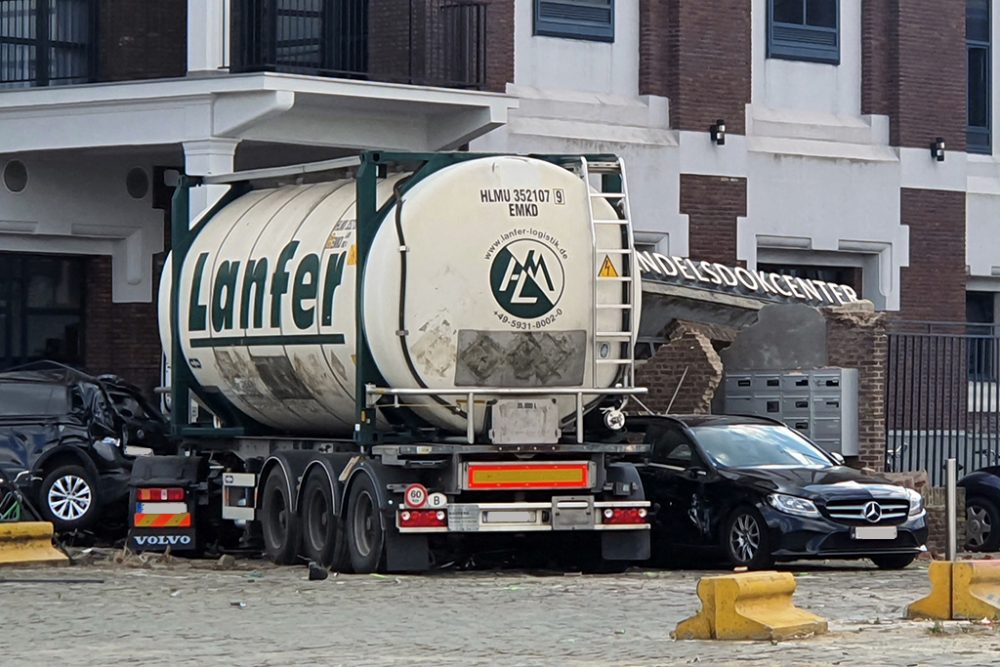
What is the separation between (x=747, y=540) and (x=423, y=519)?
338cm

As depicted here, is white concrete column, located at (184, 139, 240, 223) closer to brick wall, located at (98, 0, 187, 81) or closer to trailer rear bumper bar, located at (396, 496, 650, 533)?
brick wall, located at (98, 0, 187, 81)

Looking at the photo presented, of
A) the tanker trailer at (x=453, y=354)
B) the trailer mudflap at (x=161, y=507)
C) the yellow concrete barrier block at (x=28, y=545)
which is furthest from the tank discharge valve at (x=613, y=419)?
the yellow concrete barrier block at (x=28, y=545)

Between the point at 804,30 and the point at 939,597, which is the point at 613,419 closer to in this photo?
the point at 939,597

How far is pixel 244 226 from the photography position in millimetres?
21938

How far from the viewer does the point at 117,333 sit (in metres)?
28.9

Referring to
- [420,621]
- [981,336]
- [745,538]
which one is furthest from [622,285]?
[981,336]

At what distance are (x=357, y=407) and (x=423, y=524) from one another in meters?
1.20

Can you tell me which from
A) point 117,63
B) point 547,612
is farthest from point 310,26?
point 547,612

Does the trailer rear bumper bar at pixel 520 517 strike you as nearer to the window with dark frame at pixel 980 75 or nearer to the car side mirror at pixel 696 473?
the car side mirror at pixel 696 473

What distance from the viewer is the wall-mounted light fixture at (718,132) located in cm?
3023

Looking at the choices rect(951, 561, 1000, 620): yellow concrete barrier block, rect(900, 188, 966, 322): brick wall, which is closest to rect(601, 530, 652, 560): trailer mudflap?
rect(951, 561, 1000, 620): yellow concrete barrier block

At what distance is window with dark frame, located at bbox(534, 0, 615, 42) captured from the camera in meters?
29.0

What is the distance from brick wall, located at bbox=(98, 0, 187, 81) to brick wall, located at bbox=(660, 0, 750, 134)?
6.28m

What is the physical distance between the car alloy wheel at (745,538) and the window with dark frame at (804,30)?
12.3m
